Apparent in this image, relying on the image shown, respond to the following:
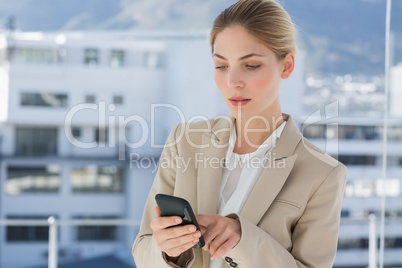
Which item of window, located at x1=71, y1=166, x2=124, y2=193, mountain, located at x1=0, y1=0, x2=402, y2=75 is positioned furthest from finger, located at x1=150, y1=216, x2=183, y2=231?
mountain, located at x1=0, y1=0, x2=402, y2=75

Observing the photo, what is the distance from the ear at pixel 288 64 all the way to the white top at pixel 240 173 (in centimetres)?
9

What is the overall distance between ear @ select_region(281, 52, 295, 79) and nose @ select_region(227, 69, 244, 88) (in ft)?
0.27

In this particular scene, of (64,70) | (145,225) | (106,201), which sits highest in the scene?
(64,70)

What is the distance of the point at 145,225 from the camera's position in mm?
761

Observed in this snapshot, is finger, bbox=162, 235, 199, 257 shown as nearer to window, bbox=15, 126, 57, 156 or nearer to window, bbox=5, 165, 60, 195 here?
window, bbox=15, 126, 57, 156

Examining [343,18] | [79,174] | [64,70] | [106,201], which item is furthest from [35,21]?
[343,18]

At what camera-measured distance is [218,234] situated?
0.60 meters

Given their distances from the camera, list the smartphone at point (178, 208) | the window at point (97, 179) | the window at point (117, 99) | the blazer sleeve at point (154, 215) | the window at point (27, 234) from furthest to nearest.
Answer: the window at point (27, 234)
the window at point (97, 179)
the window at point (117, 99)
the blazer sleeve at point (154, 215)
the smartphone at point (178, 208)

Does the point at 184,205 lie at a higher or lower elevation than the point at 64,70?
lower

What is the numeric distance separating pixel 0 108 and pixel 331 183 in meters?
27.1

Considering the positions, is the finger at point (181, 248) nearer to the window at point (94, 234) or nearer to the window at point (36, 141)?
the window at point (36, 141)

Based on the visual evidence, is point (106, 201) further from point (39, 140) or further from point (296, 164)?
point (296, 164)

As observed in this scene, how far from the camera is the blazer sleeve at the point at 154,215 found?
2.23 ft

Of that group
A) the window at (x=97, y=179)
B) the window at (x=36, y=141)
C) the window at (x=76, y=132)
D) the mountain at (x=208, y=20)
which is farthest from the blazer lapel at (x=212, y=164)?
the mountain at (x=208, y=20)
